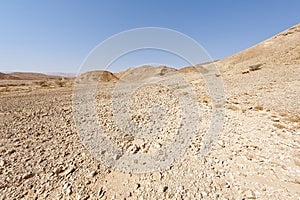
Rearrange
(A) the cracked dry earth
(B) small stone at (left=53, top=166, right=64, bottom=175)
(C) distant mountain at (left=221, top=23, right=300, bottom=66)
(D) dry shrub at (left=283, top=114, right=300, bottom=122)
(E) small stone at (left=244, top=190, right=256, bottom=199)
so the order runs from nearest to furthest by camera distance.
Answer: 1. (E) small stone at (left=244, top=190, right=256, bottom=199)
2. (A) the cracked dry earth
3. (B) small stone at (left=53, top=166, right=64, bottom=175)
4. (D) dry shrub at (left=283, top=114, right=300, bottom=122)
5. (C) distant mountain at (left=221, top=23, right=300, bottom=66)

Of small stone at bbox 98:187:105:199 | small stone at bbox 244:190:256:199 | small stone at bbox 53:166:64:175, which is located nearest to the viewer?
small stone at bbox 244:190:256:199

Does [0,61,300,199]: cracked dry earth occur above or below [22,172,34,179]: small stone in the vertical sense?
above

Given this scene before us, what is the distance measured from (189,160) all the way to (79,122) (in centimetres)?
449

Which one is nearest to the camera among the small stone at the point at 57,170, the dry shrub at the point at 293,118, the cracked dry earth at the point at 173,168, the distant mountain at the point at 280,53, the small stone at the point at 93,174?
the cracked dry earth at the point at 173,168

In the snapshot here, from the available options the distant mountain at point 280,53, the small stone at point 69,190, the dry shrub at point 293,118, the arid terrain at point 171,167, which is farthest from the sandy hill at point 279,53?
the small stone at point 69,190

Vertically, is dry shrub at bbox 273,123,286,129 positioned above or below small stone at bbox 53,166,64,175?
above

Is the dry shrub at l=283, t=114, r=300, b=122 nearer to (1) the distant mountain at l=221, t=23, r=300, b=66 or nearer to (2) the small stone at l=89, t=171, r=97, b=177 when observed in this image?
(2) the small stone at l=89, t=171, r=97, b=177

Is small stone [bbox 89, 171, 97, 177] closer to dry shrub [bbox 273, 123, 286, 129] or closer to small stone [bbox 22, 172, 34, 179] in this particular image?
small stone [bbox 22, 172, 34, 179]

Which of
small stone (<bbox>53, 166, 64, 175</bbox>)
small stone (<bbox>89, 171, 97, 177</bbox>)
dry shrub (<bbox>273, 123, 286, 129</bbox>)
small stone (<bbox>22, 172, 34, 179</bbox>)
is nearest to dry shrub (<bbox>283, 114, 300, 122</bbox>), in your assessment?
dry shrub (<bbox>273, 123, 286, 129</bbox>)

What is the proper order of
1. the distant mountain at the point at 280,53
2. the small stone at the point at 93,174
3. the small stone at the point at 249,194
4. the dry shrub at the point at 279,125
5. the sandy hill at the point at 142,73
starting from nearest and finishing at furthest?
the small stone at the point at 249,194 < the small stone at the point at 93,174 < the dry shrub at the point at 279,125 < the distant mountain at the point at 280,53 < the sandy hill at the point at 142,73

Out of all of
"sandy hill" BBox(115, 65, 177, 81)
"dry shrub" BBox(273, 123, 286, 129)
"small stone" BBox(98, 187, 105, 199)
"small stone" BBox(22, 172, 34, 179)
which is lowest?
"small stone" BBox(22, 172, 34, 179)

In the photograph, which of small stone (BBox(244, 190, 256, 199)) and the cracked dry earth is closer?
small stone (BBox(244, 190, 256, 199))

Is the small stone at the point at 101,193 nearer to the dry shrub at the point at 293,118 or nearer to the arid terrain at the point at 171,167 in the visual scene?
the arid terrain at the point at 171,167

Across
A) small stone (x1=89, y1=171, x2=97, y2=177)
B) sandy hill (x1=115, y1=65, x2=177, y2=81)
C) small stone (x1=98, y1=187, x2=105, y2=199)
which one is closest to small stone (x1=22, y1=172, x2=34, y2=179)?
small stone (x1=89, y1=171, x2=97, y2=177)
